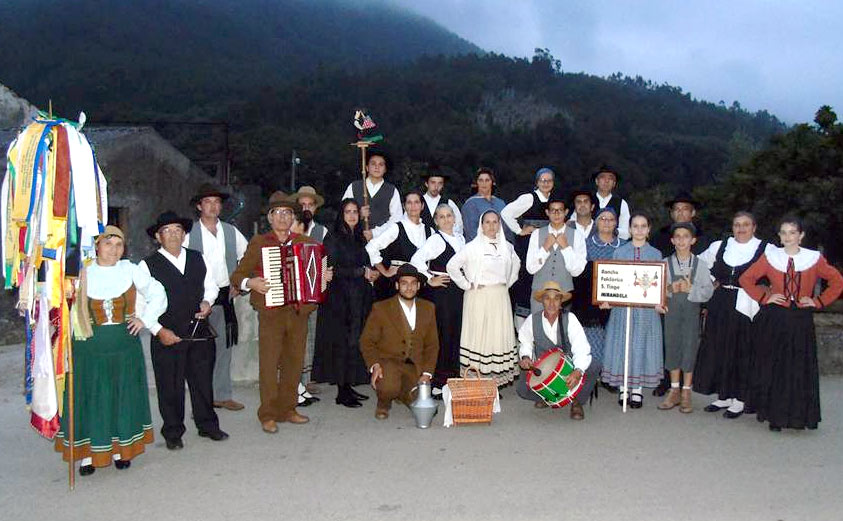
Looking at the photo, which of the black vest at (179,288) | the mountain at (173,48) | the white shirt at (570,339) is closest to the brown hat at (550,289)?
the white shirt at (570,339)

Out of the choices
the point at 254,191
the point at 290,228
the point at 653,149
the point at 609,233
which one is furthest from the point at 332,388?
the point at 653,149

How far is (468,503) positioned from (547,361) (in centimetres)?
215

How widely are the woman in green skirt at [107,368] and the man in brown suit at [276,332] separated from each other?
3.56 ft

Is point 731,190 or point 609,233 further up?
point 731,190

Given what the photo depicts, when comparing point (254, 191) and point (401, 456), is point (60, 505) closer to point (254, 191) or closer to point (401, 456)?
point (401, 456)

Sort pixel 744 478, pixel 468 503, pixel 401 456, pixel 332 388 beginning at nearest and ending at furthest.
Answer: pixel 468 503
pixel 744 478
pixel 401 456
pixel 332 388

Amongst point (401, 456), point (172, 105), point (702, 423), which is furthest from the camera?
point (172, 105)

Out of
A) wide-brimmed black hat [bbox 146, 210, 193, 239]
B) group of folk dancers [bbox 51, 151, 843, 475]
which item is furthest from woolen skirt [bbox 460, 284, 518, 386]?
wide-brimmed black hat [bbox 146, 210, 193, 239]

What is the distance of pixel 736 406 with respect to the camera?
6.50 meters

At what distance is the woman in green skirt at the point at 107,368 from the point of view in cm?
497

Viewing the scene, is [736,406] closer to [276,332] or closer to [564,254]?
[564,254]

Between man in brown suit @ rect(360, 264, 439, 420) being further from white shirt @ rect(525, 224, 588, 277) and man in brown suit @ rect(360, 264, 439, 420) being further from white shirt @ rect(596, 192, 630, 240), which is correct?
white shirt @ rect(596, 192, 630, 240)

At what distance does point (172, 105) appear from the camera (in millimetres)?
73250

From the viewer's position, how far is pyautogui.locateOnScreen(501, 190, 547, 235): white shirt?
25.0ft
